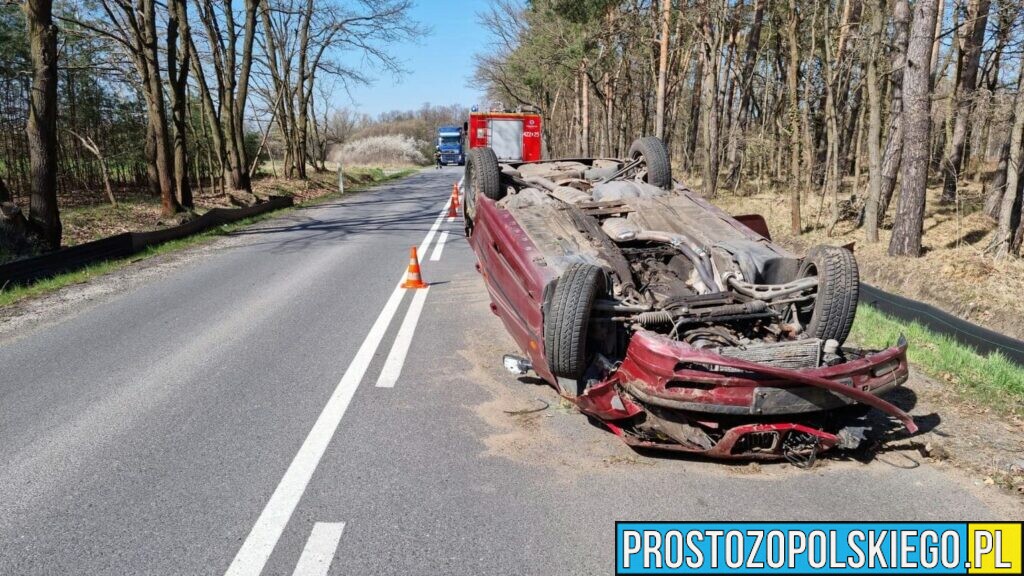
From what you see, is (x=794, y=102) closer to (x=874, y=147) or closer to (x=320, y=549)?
(x=874, y=147)

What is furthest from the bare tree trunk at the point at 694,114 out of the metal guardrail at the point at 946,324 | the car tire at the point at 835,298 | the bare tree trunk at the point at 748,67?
the car tire at the point at 835,298

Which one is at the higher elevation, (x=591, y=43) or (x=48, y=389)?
(x=591, y=43)

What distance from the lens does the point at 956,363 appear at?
17.9ft

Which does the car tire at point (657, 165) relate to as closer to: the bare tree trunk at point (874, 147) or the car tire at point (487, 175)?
the car tire at point (487, 175)

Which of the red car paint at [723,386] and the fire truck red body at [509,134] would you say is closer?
the red car paint at [723,386]

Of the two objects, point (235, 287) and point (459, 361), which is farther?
point (235, 287)

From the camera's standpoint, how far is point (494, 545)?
3.00 meters

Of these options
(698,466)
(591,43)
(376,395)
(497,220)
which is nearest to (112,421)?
(376,395)

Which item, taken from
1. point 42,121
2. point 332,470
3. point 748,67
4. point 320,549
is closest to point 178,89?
point 42,121

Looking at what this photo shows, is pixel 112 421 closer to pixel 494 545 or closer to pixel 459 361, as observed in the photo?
pixel 459 361

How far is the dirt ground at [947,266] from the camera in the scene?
758 cm

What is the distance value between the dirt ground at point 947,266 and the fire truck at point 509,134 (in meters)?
10.1

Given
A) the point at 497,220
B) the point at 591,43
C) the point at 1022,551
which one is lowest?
the point at 1022,551

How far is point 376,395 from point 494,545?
208cm
